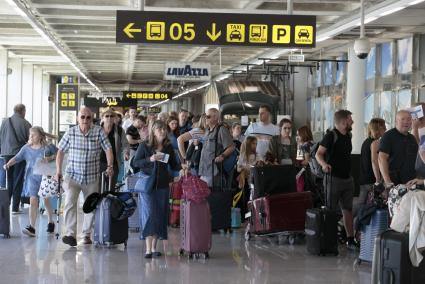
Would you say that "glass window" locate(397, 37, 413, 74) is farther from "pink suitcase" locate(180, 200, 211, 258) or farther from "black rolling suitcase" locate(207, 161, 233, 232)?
"pink suitcase" locate(180, 200, 211, 258)

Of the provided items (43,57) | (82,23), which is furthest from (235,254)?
(43,57)

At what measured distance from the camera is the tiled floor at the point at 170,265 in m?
7.88

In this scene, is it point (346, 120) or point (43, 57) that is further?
point (43, 57)

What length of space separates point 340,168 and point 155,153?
2504mm

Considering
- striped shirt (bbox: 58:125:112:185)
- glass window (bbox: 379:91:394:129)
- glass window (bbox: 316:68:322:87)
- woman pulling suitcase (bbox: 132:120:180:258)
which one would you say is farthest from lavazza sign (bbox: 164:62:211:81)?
woman pulling suitcase (bbox: 132:120:180:258)

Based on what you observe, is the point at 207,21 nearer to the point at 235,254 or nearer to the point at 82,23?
the point at 235,254

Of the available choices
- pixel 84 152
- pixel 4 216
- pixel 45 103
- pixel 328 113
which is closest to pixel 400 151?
pixel 84 152

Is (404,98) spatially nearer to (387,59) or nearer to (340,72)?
(387,59)

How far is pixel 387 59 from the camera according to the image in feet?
69.2

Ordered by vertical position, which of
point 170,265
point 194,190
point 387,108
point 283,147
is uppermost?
point 387,108

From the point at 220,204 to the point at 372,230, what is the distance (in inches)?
113

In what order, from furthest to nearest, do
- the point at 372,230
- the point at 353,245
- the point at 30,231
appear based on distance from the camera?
1. the point at 30,231
2. the point at 353,245
3. the point at 372,230

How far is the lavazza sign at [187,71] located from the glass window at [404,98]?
6.00 metres

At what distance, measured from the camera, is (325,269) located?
8.55 meters
